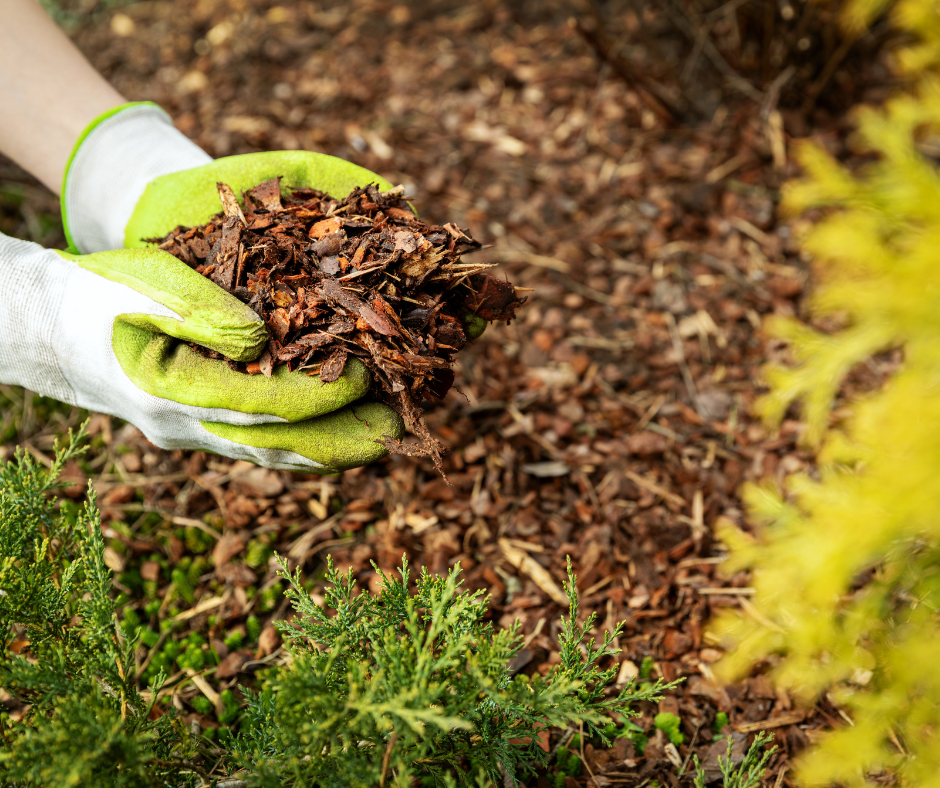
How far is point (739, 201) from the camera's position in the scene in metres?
3.70

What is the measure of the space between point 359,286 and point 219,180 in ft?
2.57

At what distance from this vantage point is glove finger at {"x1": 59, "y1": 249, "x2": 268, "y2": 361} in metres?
1.79

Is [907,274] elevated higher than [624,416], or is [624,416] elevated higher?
[907,274]

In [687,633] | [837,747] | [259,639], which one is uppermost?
[837,747]

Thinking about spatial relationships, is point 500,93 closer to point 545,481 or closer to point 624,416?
point 624,416

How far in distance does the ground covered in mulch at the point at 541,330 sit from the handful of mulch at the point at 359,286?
2.90 feet

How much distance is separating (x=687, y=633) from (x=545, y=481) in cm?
80

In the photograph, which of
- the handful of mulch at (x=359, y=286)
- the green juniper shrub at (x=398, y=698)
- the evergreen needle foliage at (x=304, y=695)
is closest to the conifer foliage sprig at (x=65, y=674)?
the evergreen needle foliage at (x=304, y=695)

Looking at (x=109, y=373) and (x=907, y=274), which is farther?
(x=109, y=373)

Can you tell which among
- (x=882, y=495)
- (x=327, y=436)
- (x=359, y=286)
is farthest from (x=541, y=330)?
(x=882, y=495)

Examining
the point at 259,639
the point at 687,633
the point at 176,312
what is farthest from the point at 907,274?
the point at 259,639

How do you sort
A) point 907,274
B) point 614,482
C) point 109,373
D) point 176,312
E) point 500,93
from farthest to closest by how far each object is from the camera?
point 500,93 → point 614,482 → point 109,373 → point 176,312 → point 907,274

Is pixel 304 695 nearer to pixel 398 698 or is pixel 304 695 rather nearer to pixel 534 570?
pixel 398 698

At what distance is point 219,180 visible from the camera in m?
2.29
